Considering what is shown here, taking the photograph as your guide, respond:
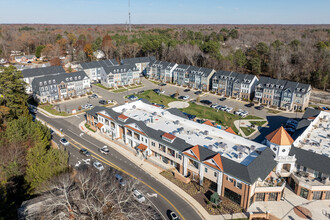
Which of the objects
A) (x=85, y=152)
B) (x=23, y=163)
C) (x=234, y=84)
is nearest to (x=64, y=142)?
(x=85, y=152)

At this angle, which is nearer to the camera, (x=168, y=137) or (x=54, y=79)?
(x=168, y=137)

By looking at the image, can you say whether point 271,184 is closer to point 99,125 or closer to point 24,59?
point 99,125

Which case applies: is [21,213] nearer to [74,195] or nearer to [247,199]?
[74,195]

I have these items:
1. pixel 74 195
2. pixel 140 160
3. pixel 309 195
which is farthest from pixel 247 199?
pixel 74 195

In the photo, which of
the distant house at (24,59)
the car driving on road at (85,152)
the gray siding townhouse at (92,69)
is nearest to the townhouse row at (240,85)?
the gray siding townhouse at (92,69)

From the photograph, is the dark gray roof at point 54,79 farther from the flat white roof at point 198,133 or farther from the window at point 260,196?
the window at point 260,196

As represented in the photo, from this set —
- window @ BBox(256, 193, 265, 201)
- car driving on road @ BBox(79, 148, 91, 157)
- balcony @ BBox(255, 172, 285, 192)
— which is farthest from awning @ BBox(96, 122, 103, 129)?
window @ BBox(256, 193, 265, 201)

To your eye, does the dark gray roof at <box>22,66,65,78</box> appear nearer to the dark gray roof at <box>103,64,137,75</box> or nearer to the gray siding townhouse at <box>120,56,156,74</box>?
the dark gray roof at <box>103,64,137,75</box>
